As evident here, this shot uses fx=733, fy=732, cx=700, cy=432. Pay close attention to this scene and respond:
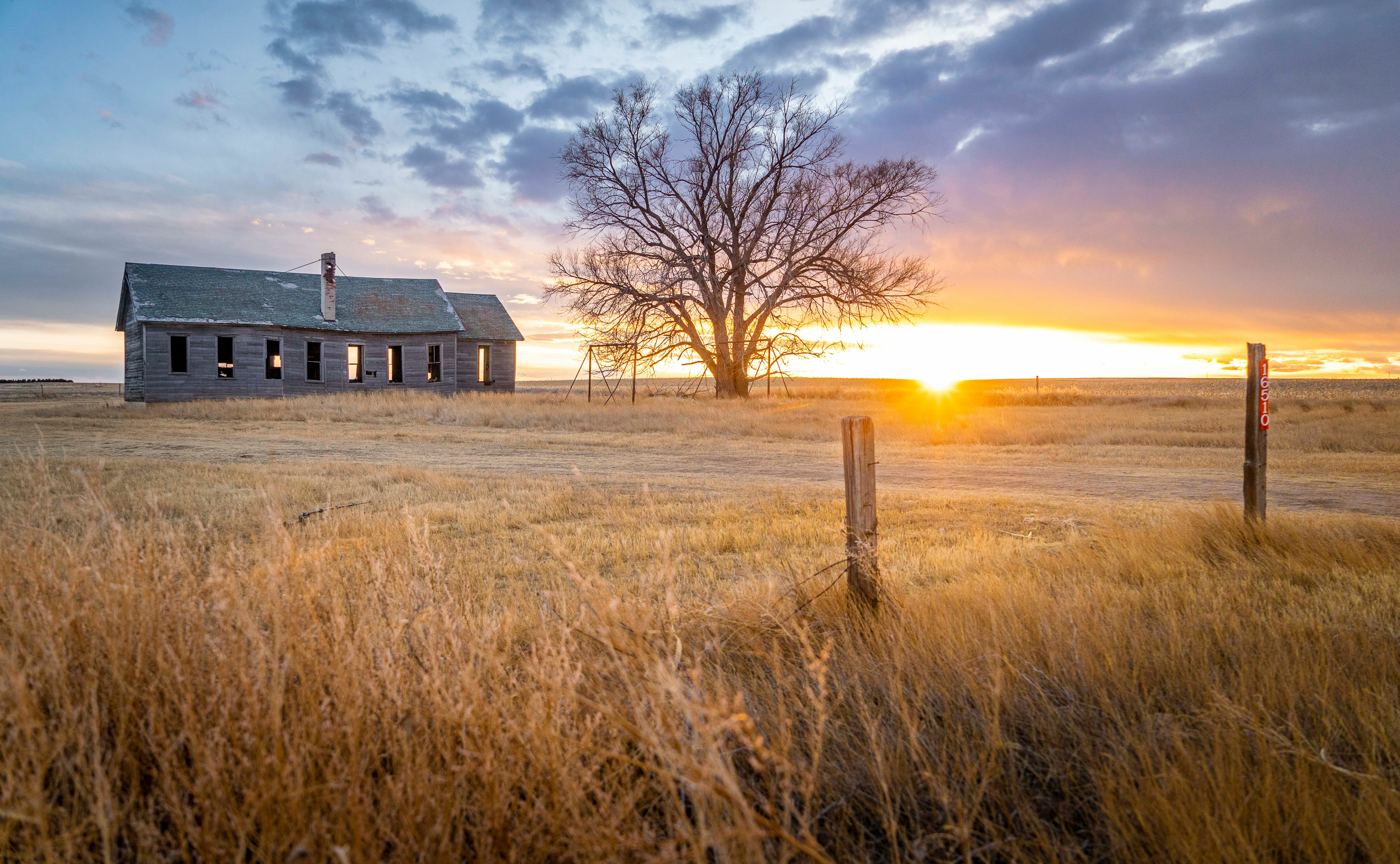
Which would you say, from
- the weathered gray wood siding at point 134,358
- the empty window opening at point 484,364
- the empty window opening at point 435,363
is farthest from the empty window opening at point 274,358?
the empty window opening at point 484,364

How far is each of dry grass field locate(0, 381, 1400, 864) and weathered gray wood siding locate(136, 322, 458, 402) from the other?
2472cm

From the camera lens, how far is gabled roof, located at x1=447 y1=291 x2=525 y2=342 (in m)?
33.3

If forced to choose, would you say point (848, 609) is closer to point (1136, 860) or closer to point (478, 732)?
point (1136, 860)

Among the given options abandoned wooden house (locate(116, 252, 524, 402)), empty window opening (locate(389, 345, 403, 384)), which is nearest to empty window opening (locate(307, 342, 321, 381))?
abandoned wooden house (locate(116, 252, 524, 402))

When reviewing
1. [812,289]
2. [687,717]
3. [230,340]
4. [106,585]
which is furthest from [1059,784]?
[230,340]

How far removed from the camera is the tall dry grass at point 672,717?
188 cm

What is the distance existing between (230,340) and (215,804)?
1226 inches

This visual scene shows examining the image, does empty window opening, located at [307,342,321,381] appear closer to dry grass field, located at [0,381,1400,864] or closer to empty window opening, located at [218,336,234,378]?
empty window opening, located at [218,336,234,378]

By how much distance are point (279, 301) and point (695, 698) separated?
3250cm

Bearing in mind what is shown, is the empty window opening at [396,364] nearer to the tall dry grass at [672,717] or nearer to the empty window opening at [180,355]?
the empty window opening at [180,355]

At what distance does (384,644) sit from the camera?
265cm

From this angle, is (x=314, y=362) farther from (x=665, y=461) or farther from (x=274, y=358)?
(x=665, y=461)

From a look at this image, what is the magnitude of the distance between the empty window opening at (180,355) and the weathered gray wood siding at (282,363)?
97mm

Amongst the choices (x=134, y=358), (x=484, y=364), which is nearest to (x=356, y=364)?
(x=484, y=364)
